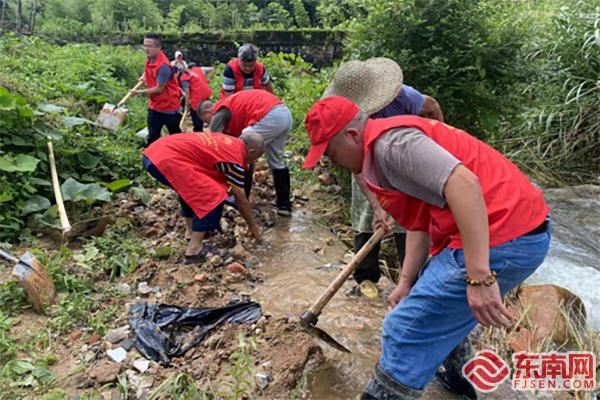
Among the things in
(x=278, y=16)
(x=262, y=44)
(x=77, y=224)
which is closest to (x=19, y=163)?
(x=77, y=224)

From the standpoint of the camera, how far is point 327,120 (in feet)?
5.86

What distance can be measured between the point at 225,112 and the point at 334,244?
1645mm

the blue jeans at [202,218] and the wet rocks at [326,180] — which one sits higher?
the blue jeans at [202,218]

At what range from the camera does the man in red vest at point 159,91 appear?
5.98 m

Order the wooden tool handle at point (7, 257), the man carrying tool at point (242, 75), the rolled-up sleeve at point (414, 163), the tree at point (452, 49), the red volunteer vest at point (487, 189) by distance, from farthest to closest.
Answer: the man carrying tool at point (242, 75)
the tree at point (452, 49)
the wooden tool handle at point (7, 257)
the red volunteer vest at point (487, 189)
the rolled-up sleeve at point (414, 163)

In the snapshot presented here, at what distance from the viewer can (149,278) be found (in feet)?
11.7

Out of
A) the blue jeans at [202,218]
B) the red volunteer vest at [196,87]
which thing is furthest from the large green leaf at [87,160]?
the red volunteer vest at [196,87]

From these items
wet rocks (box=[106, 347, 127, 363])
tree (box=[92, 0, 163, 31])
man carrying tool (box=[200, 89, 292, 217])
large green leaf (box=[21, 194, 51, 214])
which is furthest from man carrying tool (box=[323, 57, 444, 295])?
tree (box=[92, 0, 163, 31])

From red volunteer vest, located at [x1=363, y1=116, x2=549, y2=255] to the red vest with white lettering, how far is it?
2793 mm

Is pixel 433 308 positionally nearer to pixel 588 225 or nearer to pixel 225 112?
pixel 225 112

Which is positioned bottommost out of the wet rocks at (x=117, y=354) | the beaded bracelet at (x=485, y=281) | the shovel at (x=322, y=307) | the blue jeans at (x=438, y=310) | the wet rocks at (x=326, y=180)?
the wet rocks at (x=326, y=180)

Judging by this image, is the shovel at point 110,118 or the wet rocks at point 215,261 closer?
the wet rocks at point 215,261

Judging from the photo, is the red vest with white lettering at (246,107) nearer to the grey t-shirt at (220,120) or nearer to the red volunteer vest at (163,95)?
the grey t-shirt at (220,120)

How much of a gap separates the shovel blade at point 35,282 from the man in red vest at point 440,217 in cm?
219
